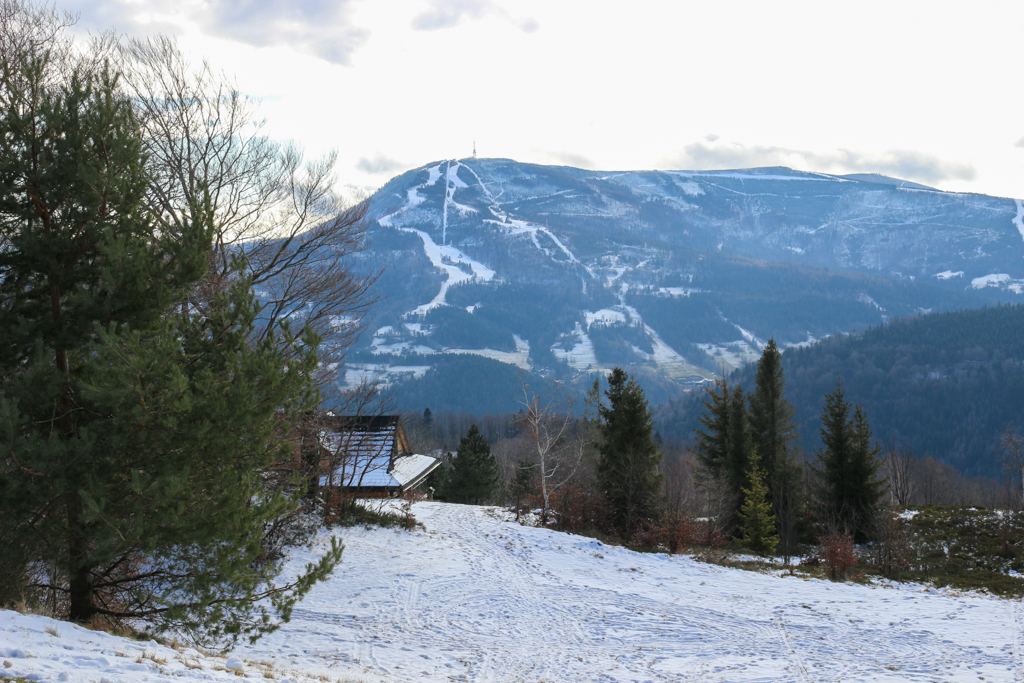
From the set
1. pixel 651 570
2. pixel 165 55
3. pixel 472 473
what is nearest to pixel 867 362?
pixel 472 473

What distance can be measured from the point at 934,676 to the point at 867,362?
540 ft

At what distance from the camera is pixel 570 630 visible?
A: 12.7 m

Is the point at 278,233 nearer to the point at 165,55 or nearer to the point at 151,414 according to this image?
the point at 165,55

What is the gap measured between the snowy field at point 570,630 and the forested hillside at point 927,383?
364 ft

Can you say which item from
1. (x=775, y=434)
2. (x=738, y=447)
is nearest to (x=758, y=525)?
(x=738, y=447)

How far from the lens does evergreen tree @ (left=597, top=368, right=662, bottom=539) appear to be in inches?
931

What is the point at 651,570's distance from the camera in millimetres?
17328

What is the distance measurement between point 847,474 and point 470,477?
2136cm

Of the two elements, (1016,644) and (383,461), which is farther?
(383,461)

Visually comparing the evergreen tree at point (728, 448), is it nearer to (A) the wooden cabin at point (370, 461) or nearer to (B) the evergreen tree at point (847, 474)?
(B) the evergreen tree at point (847, 474)

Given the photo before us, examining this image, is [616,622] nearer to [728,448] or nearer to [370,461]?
[370,461]

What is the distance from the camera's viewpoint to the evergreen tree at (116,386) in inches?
244

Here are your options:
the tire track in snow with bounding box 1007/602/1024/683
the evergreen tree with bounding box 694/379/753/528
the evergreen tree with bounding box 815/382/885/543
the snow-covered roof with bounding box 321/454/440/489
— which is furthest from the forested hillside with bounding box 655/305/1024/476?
the tire track in snow with bounding box 1007/602/1024/683

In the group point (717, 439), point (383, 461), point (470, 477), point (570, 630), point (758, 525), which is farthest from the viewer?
point (470, 477)
